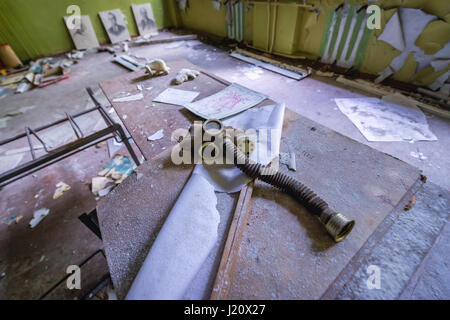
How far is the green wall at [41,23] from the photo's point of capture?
4359mm

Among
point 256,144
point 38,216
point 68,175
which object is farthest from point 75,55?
point 256,144

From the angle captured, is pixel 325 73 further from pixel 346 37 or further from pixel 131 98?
pixel 131 98

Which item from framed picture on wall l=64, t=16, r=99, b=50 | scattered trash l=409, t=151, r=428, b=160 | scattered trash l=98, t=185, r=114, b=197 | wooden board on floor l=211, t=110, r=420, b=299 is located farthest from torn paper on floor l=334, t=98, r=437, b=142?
Answer: framed picture on wall l=64, t=16, r=99, b=50

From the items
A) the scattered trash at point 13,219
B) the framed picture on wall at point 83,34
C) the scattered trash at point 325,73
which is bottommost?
the scattered trash at point 13,219

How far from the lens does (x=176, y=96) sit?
57.9 inches

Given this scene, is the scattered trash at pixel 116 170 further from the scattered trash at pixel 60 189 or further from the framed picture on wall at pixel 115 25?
the framed picture on wall at pixel 115 25

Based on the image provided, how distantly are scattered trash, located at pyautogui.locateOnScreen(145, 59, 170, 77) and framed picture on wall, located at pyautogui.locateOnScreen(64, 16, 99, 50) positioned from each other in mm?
5147

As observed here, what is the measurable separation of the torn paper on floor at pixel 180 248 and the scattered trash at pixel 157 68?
1.43m

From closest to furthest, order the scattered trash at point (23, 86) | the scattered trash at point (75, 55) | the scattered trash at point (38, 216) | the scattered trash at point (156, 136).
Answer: the scattered trash at point (156, 136), the scattered trash at point (38, 216), the scattered trash at point (23, 86), the scattered trash at point (75, 55)

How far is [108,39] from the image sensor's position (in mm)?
5605

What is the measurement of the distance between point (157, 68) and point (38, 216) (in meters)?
1.73

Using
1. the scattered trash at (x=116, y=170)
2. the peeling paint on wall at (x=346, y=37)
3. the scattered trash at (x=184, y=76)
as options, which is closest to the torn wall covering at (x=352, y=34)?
the peeling paint on wall at (x=346, y=37)

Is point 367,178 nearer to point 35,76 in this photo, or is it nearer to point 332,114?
point 332,114

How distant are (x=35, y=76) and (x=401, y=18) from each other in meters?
6.37
